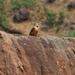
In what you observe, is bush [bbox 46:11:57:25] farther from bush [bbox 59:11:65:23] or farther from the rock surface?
the rock surface

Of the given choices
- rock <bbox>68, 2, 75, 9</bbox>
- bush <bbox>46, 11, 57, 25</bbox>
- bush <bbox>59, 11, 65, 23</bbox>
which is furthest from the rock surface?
rock <bbox>68, 2, 75, 9</bbox>

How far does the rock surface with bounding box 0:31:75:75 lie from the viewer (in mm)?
6078

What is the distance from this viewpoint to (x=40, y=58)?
680cm

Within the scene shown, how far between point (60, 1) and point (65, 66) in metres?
31.1

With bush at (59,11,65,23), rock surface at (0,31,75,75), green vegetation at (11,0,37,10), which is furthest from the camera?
green vegetation at (11,0,37,10)

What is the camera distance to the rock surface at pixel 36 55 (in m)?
6.08

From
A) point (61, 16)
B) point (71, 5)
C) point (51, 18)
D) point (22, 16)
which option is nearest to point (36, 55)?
point (51, 18)

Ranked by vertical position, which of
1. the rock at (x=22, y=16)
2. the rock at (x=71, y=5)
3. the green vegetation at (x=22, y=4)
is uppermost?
the rock at (x=71, y=5)

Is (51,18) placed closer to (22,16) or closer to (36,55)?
(22,16)

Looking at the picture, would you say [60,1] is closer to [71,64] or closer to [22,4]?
[22,4]

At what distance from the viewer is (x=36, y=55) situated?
682 centimetres

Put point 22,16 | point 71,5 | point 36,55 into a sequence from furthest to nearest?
point 71,5, point 22,16, point 36,55

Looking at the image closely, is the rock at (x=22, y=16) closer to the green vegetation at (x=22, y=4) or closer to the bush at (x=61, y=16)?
the green vegetation at (x=22, y=4)

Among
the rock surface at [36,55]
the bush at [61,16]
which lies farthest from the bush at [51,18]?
the rock surface at [36,55]
